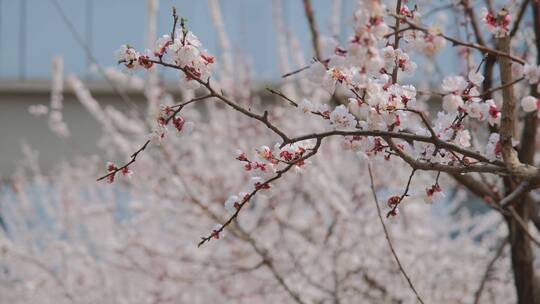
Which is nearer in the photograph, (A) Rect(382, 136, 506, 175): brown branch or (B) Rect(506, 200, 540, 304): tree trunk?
(A) Rect(382, 136, 506, 175): brown branch

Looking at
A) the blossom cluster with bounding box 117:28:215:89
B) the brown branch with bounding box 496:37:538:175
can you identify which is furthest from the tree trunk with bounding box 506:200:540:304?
the blossom cluster with bounding box 117:28:215:89

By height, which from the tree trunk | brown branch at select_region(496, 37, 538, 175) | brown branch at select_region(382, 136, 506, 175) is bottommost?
brown branch at select_region(382, 136, 506, 175)

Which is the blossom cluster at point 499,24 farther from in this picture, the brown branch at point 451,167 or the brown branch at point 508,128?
the brown branch at point 451,167

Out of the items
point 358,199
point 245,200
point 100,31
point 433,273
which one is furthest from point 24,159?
point 245,200

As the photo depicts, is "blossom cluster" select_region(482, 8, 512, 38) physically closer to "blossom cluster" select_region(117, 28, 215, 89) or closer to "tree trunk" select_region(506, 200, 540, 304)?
"blossom cluster" select_region(117, 28, 215, 89)

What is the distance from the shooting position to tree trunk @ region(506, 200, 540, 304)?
169 cm

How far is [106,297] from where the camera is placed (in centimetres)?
348

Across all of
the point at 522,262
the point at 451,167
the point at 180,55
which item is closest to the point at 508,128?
the point at 451,167

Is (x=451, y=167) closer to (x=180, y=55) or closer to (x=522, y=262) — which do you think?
(x=180, y=55)

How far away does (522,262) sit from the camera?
1.71m

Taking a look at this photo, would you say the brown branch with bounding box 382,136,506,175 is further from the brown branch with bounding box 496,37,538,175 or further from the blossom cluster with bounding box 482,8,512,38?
the blossom cluster with bounding box 482,8,512,38

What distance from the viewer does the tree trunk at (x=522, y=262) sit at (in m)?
1.69

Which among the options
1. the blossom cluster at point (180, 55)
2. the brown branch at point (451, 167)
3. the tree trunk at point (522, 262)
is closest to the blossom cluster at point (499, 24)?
the brown branch at point (451, 167)

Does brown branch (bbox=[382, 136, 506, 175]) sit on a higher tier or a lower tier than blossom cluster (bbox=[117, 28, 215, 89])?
lower
